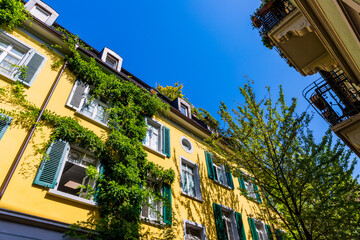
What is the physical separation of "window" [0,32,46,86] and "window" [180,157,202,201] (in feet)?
24.4

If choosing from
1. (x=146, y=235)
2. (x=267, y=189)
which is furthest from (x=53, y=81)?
(x=267, y=189)

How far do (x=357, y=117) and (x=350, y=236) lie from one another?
430 cm

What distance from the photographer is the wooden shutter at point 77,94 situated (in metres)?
8.80

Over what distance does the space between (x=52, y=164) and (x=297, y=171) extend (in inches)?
335

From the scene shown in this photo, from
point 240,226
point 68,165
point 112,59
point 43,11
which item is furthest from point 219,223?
point 43,11

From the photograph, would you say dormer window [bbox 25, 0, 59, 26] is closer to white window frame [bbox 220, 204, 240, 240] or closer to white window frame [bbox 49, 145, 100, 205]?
white window frame [bbox 49, 145, 100, 205]

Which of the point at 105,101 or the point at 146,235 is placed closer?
the point at 146,235

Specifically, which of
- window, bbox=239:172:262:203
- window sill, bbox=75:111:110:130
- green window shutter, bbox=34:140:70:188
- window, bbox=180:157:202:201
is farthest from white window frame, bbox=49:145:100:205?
window, bbox=239:172:262:203

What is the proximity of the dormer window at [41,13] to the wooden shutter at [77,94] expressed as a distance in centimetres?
389

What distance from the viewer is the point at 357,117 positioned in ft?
21.2

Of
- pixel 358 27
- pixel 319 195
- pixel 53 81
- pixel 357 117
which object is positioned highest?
pixel 53 81

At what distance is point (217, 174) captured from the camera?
13.5m

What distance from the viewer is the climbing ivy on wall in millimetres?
7047

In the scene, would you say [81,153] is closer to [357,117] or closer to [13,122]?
[13,122]
